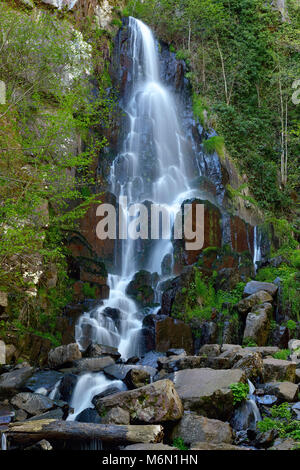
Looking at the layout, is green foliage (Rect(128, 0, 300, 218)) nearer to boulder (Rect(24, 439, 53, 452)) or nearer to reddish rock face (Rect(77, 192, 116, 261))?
reddish rock face (Rect(77, 192, 116, 261))

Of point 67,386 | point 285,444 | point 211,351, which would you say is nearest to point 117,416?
point 67,386

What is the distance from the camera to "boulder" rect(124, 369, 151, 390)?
7421 mm

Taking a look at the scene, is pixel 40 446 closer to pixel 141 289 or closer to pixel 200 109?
pixel 141 289


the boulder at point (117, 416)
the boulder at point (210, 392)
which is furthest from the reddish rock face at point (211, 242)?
the boulder at point (117, 416)

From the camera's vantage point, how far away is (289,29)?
2311cm

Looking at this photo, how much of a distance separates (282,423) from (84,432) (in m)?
2.92

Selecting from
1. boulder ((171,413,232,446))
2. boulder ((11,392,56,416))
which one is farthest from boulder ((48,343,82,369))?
boulder ((171,413,232,446))

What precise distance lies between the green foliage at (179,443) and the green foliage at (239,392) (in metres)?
1.21

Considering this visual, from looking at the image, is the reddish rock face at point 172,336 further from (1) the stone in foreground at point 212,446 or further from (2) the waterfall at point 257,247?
(2) the waterfall at point 257,247

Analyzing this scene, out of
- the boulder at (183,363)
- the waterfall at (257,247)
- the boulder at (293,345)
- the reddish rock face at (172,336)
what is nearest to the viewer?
the boulder at (183,363)

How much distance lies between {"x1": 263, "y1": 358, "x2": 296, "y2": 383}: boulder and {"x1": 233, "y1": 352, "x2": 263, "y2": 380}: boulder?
158 millimetres

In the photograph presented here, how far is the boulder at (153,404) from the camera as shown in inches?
216

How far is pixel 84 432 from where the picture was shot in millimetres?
5277
